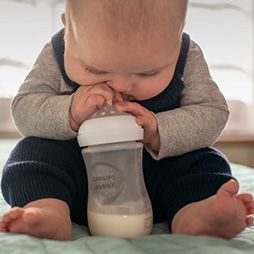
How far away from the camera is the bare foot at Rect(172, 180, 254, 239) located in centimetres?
67

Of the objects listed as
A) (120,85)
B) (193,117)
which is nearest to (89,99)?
(120,85)

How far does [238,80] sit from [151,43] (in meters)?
1.21

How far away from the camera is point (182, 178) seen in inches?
32.0

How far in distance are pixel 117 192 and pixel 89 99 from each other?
12 centimetres

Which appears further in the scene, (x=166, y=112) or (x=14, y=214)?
(x=166, y=112)

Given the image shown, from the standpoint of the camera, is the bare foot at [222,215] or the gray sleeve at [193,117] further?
the gray sleeve at [193,117]

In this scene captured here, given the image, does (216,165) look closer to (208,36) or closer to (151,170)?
(151,170)

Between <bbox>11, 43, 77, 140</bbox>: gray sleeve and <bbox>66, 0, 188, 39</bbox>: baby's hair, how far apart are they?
137mm

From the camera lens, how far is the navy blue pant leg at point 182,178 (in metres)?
0.79

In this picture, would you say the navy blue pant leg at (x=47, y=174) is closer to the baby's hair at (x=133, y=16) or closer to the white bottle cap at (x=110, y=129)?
the white bottle cap at (x=110, y=129)

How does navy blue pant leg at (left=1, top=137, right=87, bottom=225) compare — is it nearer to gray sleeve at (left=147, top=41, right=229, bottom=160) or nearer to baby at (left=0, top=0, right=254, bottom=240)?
baby at (left=0, top=0, right=254, bottom=240)

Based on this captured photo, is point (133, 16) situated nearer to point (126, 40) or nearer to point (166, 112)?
point (126, 40)

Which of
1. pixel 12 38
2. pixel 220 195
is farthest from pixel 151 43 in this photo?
pixel 12 38

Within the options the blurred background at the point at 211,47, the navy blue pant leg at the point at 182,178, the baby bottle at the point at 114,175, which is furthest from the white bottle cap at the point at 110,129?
the blurred background at the point at 211,47
